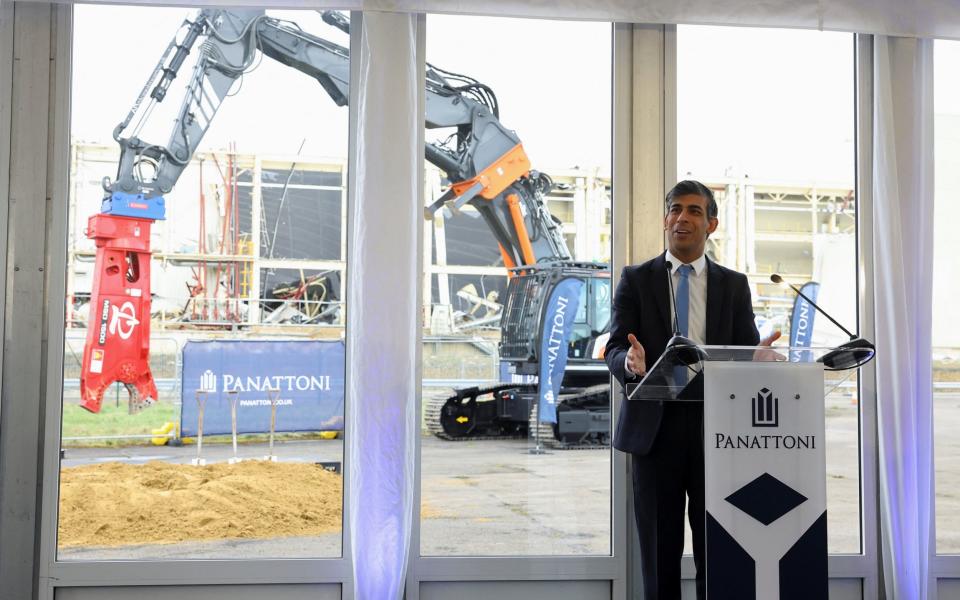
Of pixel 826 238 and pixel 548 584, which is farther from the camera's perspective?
pixel 826 238

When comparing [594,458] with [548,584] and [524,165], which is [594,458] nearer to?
[548,584]

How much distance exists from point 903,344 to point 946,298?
1.46 ft

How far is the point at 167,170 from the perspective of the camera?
141 inches

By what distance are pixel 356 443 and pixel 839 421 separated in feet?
6.40

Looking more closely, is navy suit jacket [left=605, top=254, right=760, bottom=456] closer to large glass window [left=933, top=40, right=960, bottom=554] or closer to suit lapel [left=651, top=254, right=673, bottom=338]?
suit lapel [left=651, top=254, right=673, bottom=338]

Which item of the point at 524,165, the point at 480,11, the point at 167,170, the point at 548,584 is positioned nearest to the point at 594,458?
the point at 548,584

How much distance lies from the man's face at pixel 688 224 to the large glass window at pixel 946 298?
4.51 ft

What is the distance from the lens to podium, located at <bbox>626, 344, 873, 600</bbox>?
2.17 meters

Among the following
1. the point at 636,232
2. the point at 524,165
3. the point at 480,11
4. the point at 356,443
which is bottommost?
the point at 356,443

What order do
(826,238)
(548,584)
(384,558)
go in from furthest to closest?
1. (826,238)
2. (548,584)
3. (384,558)

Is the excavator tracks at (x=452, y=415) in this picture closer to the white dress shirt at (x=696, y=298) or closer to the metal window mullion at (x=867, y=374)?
the white dress shirt at (x=696, y=298)

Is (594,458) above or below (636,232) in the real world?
below

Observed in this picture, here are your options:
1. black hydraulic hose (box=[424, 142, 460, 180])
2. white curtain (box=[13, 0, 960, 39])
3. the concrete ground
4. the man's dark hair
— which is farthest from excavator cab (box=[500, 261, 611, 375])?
white curtain (box=[13, 0, 960, 39])

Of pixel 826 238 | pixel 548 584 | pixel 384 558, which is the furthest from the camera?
pixel 826 238
